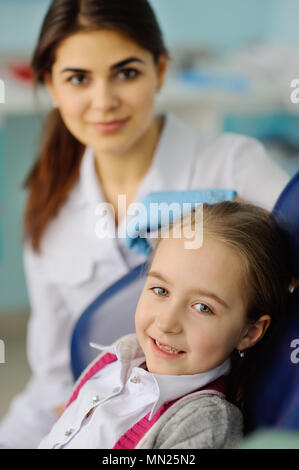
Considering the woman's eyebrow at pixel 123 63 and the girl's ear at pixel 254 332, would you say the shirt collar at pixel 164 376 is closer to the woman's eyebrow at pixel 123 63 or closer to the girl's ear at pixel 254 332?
the girl's ear at pixel 254 332

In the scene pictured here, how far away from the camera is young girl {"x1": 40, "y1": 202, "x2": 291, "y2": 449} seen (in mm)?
495

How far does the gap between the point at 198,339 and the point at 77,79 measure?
278mm

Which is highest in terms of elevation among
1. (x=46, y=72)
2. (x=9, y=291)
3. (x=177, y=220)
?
(x=46, y=72)

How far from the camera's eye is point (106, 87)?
1.90ft

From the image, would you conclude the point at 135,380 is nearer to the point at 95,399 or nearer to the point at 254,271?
the point at 95,399

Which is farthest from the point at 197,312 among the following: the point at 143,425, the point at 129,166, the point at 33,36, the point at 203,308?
the point at 33,36

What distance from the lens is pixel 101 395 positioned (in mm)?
543

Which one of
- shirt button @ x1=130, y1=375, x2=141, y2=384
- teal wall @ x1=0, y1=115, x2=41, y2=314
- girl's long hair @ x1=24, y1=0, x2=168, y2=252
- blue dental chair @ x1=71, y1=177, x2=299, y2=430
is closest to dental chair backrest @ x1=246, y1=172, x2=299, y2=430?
blue dental chair @ x1=71, y1=177, x2=299, y2=430

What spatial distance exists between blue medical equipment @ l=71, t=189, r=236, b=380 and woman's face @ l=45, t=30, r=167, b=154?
0.26ft

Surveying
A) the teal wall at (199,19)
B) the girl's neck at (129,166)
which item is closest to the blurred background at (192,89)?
the teal wall at (199,19)

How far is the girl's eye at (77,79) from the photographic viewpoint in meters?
0.58
